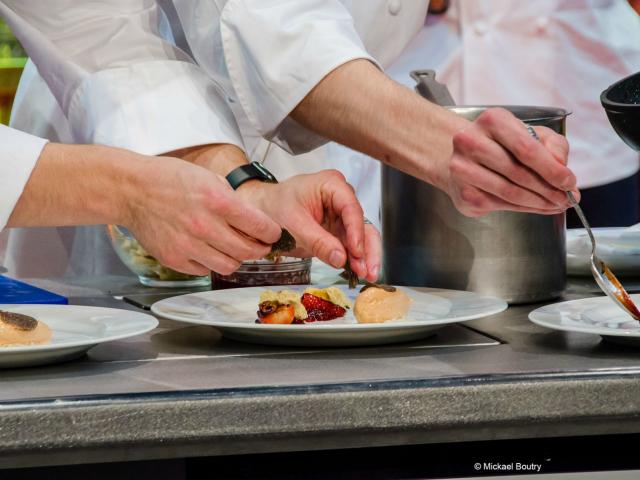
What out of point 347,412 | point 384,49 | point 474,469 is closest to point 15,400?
point 347,412

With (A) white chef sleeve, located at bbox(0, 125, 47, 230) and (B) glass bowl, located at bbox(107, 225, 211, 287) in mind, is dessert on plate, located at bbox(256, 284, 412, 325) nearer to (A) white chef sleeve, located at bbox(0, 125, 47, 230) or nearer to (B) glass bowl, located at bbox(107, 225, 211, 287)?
(A) white chef sleeve, located at bbox(0, 125, 47, 230)

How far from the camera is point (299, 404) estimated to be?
0.90m

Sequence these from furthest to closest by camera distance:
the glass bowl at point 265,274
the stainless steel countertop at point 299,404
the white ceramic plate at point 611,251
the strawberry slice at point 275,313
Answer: the white ceramic plate at point 611,251 < the glass bowl at point 265,274 < the strawberry slice at point 275,313 < the stainless steel countertop at point 299,404

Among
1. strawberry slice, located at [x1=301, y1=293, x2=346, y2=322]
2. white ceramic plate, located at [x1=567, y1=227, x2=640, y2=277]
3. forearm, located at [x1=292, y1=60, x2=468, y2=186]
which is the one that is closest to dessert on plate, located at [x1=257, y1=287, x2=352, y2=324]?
strawberry slice, located at [x1=301, y1=293, x2=346, y2=322]

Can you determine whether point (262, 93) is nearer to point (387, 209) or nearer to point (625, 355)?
point (387, 209)

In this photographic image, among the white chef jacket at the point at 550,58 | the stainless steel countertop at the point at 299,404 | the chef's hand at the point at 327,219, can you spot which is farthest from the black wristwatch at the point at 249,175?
the white chef jacket at the point at 550,58

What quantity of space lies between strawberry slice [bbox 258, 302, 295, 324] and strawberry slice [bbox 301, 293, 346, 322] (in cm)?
4

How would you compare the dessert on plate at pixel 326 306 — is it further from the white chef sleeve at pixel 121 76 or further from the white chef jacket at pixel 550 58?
the white chef jacket at pixel 550 58

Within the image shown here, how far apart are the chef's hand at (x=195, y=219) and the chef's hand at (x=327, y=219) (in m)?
0.05

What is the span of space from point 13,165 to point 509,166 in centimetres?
52

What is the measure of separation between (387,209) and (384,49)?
0.80 meters

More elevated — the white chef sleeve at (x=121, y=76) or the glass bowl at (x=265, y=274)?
the white chef sleeve at (x=121, y=76)

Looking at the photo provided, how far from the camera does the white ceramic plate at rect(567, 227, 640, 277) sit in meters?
1.56

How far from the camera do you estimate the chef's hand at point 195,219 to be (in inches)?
45.0
